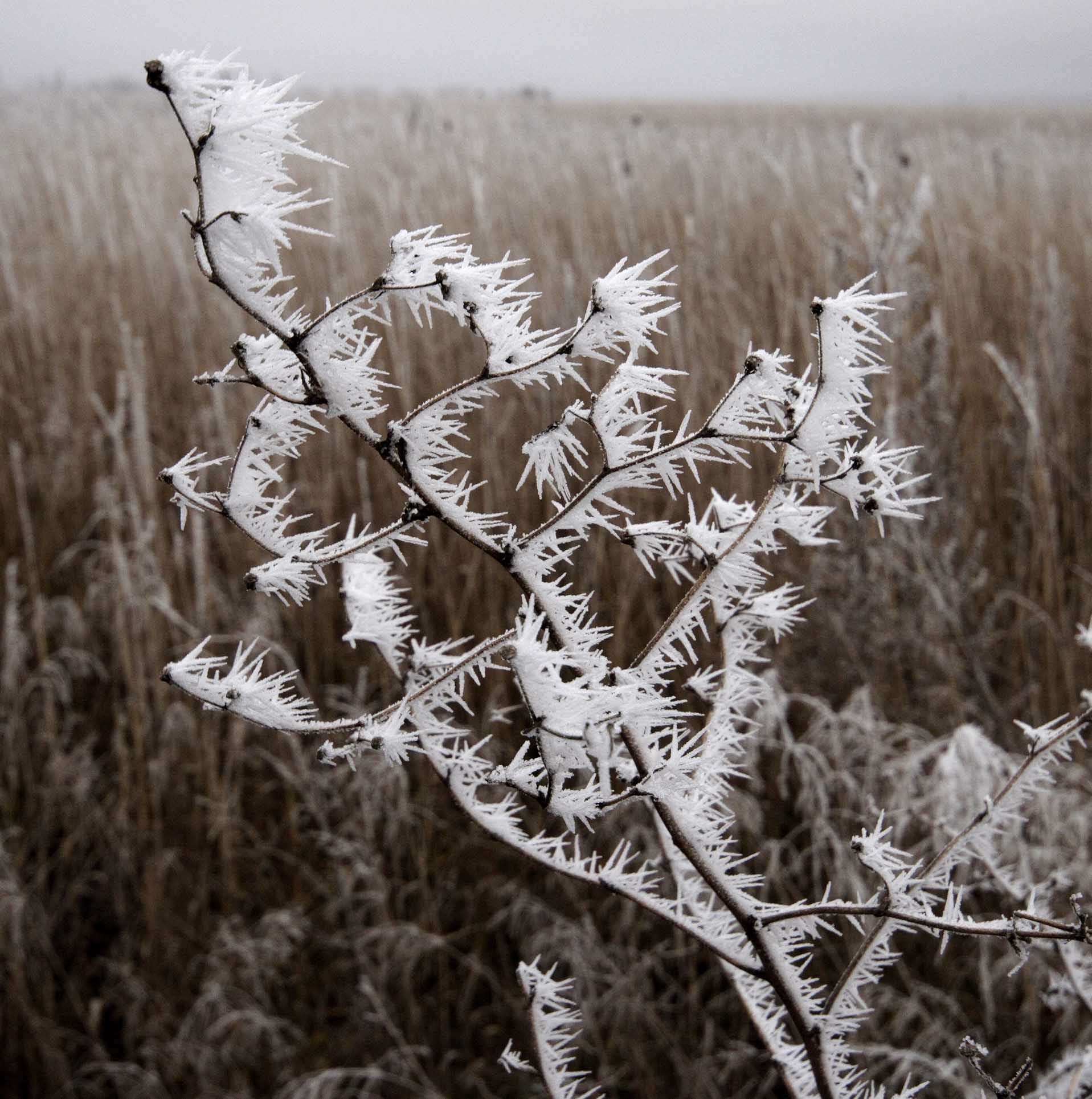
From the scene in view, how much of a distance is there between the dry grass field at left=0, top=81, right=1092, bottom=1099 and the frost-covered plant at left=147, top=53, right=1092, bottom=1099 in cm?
62

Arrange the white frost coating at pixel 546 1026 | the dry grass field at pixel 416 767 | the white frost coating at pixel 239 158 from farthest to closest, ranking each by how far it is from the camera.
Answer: the dry grass field at pixel 416 767
the white frost coating at pixel 546 1026
the white frost coating at pixel 239 158

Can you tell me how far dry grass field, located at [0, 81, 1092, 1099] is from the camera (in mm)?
1327

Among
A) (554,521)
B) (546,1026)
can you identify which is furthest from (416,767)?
(554,521)

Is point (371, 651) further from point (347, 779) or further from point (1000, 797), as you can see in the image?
point (1000, 797)

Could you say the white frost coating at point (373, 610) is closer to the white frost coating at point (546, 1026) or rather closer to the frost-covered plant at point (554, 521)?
the frost-covered plant at point (554, 521)

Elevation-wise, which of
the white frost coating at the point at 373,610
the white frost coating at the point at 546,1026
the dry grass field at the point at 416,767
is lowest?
the dry grass field at the point at 416,767

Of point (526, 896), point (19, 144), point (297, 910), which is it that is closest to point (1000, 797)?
→ point (526, 896)

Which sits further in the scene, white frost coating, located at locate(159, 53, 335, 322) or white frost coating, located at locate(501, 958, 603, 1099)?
white frost coating, located at locate(501, 958, 603, 1099)

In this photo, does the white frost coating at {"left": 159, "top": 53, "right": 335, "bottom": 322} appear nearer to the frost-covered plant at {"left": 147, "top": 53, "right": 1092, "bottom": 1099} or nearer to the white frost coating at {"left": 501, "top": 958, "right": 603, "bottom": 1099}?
the frost-covered plant at {"left": 147, "top": 53, "right": 1092, "bottom": 1099}

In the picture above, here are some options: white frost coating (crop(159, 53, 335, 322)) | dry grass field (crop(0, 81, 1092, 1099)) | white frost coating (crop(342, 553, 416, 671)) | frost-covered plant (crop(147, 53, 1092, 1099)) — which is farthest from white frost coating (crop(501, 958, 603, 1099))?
dry grass field (crop(0, 81, 1092, 1099))

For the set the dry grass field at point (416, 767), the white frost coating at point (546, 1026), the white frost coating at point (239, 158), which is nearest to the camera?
the white frost coating at point (239, 158)

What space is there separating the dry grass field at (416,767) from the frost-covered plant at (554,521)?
622 millimetres

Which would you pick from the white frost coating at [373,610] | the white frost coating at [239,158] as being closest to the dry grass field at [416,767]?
the white frost coating at [373,610]

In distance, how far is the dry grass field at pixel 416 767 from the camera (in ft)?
4.35
